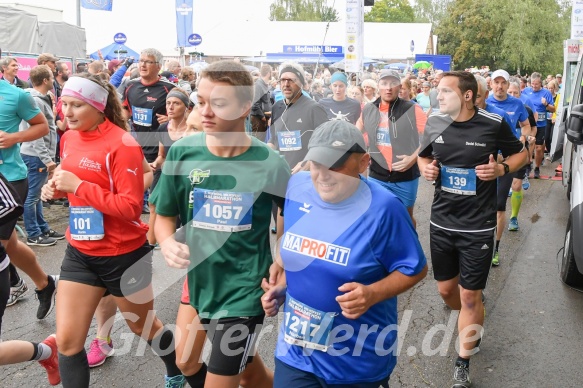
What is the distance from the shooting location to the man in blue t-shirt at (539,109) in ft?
39.9

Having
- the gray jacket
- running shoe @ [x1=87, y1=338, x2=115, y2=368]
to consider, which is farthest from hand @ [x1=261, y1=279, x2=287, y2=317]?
the gray jacket

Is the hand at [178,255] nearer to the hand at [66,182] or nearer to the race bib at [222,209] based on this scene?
the race bib at [222,209]

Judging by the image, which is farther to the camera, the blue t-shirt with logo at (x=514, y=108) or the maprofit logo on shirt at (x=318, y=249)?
the blue t-shirt with logo at (x=514, y=108)

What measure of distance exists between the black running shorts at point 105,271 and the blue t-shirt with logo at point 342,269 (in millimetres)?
1230

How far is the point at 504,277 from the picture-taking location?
20.2ft

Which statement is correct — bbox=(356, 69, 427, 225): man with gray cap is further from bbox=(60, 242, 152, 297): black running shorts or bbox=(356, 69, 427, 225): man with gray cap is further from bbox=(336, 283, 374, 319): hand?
bbox=(336, 283, 374, 319): hand

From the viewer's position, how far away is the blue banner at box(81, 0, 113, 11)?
56.5 ft

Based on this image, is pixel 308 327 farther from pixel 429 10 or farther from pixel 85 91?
pixel 429 10

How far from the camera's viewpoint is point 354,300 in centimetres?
223

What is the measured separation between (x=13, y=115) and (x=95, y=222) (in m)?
2.82

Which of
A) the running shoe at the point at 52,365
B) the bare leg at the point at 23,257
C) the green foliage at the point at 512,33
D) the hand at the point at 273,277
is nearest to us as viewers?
Result: the hand at the point at 273,277

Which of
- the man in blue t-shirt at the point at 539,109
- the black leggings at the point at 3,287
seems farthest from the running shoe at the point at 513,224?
the black leggings at the point at 3,287

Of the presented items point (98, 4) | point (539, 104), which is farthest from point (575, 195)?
point (98, 4)

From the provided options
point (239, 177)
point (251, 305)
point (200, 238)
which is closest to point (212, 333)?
point (251, 305)
